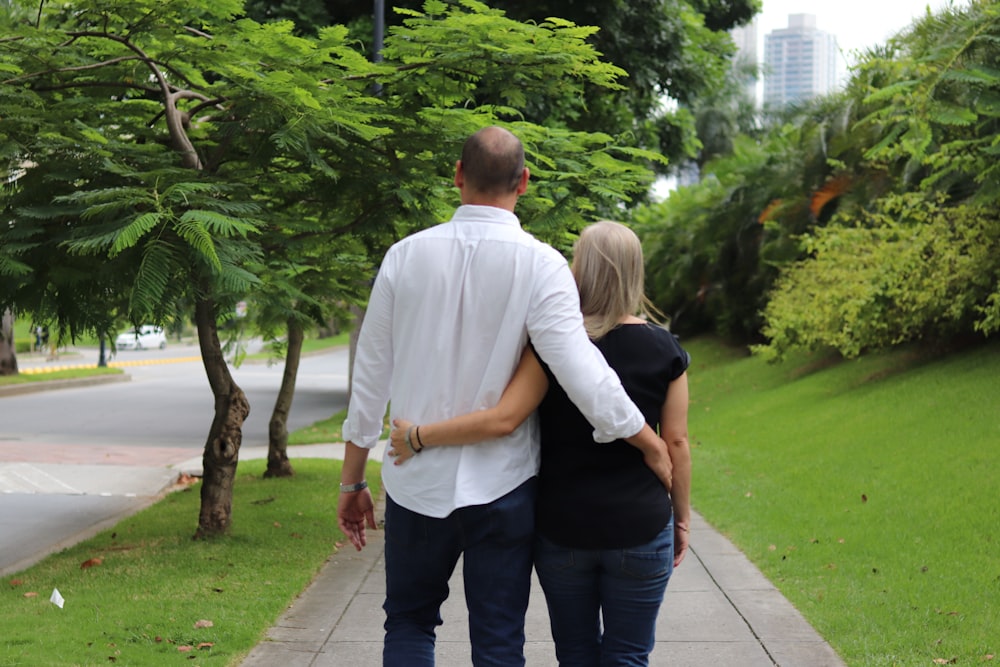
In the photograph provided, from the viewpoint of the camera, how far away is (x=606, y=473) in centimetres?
315

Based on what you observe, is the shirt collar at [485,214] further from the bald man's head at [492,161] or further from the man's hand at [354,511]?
the man's hand at [354,511]

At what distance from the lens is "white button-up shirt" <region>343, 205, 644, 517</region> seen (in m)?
2.98

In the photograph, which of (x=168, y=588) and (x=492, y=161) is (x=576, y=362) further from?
(x=168, y=588)

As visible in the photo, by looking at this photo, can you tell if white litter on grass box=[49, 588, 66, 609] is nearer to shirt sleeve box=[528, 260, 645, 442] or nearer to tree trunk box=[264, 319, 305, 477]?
shirt sleeve box=[528, 260, 645, 442]

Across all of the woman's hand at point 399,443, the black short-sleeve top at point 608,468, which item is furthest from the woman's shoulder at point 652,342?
the woman's hand at point 399,443

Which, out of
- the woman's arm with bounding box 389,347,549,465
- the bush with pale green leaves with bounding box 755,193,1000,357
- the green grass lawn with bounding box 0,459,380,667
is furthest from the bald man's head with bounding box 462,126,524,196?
the bush with pale green leaves with bounding box 755,193,1000,357

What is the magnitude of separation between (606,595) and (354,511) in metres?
0.79

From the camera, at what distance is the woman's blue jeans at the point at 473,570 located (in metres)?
3.08

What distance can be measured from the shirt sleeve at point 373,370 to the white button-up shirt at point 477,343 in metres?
0.01

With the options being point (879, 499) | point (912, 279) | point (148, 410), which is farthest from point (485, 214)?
point (148, 410)

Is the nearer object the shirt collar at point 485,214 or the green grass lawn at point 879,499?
the shirt collar at point 485,214

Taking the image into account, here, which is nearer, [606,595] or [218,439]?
[606,595]

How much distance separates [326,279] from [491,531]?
584 cm

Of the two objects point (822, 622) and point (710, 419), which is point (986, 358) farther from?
point (822, 622)
